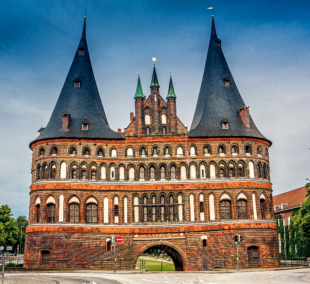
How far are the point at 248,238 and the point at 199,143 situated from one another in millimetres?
11739

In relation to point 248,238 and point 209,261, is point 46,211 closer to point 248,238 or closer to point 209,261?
point 209,261

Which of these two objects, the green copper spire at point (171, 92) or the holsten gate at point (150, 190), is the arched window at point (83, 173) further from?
the green copper spire at point (171, 92)

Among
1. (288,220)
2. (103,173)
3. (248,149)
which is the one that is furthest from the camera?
(288,220)

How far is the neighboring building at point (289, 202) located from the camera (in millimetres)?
72506

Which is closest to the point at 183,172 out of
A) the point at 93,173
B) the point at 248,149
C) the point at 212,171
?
the point at 212,171

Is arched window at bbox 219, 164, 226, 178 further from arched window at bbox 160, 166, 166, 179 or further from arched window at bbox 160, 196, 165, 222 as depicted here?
arched window at bbox 160, 196, 165, 222

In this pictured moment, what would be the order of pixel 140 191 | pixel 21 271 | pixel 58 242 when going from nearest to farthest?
pixel 21 271 < pixel 58 242 < pixel 140 191

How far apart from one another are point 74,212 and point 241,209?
60.4ft

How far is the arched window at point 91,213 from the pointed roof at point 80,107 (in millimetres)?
7687

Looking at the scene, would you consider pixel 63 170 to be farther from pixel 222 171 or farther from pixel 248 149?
pixel 248 149

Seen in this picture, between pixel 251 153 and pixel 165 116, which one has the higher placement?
pixel 165 116

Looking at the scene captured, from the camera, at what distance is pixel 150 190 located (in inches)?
1880

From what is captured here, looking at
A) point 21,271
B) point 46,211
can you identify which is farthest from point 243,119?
point 21,271

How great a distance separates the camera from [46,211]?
46281 millimetres
